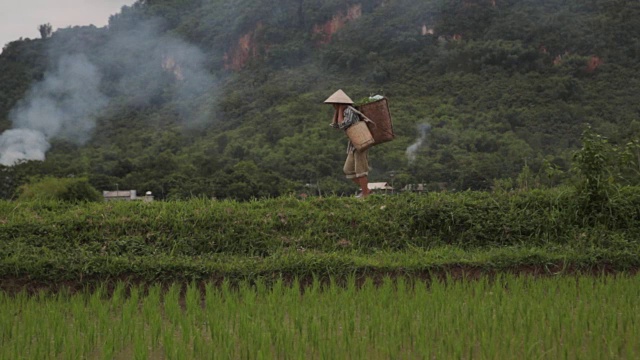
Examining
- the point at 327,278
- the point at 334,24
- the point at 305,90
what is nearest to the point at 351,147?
the point at 327,278

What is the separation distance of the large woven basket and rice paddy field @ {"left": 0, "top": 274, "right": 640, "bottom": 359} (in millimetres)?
3400

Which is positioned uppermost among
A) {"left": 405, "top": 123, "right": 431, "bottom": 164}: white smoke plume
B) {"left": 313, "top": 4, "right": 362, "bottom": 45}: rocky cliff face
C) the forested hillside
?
{"left": 313, "top": 4, "right": 362, "bottom": 45}: rocky cliff face

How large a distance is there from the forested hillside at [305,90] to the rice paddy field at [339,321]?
1070cm

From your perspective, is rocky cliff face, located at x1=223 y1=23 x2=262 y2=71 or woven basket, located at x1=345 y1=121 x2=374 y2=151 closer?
woven basket, located at x1=345 y1=121 x2=374 y2=151

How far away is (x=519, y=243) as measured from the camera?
23.7ft

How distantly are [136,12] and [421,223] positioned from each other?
7787 centimetres

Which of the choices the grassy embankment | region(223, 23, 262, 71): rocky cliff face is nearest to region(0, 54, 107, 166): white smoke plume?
region(223, 23, 262, 71): rocky cliff face

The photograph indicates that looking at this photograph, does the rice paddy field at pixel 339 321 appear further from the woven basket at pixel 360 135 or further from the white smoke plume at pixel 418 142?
the white smoke plume at pixel 418 142

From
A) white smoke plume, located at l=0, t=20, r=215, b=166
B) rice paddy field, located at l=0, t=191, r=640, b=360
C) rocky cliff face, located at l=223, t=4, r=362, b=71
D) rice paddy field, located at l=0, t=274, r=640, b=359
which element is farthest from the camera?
rocky cliff face, located at l=223, t=4, r=362, b=71

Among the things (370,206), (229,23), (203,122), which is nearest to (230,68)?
(229,23)

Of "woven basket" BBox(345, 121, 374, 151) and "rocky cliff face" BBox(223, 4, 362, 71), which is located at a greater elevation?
"rocky cliff face" BBox(223, 4, 362, 71)

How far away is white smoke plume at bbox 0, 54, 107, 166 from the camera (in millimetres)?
49344

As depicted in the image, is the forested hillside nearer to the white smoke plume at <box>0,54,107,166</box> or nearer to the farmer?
the white smoke plume at <box>0,54,107,166</box>

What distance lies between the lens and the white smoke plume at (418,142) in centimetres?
2981
